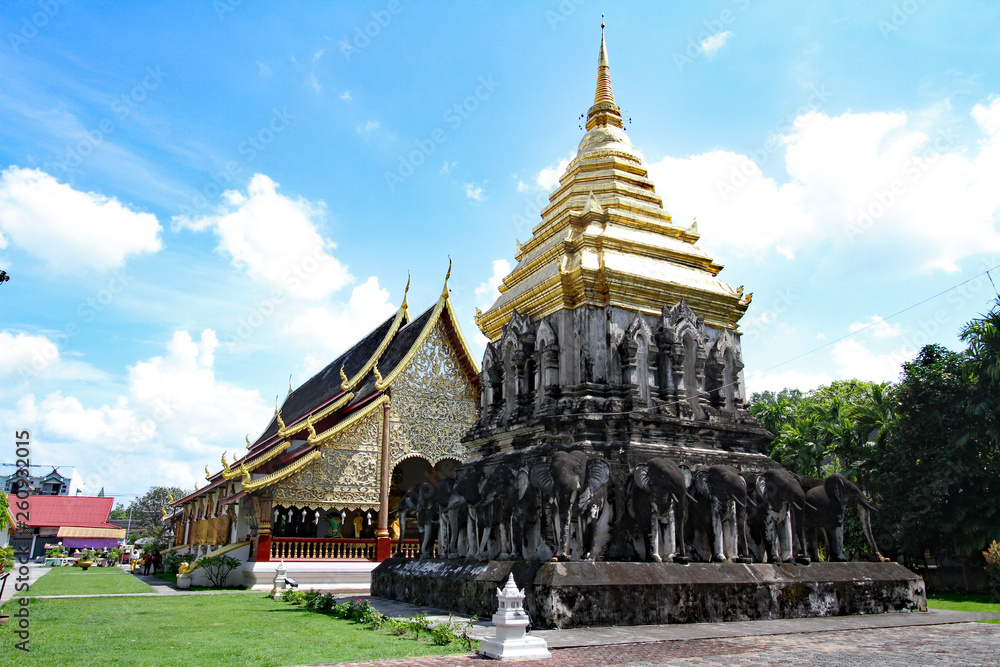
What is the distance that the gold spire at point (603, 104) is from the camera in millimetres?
13539

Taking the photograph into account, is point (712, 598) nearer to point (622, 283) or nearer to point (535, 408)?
point (535, 408)

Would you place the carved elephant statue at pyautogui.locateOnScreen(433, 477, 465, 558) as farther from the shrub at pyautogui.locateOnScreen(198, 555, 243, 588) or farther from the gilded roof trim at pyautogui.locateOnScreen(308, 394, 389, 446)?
the shrub at pyautogui.locateOnScreen(198, 555, 243, 588)

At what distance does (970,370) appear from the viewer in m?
16.2

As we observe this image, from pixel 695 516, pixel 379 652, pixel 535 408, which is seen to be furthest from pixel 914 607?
pixel 379 652

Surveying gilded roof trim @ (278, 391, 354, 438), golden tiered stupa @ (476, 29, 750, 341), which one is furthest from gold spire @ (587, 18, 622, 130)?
gilded roof trim @ (278, 391, 354, 438)

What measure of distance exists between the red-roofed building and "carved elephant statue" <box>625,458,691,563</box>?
131 feet

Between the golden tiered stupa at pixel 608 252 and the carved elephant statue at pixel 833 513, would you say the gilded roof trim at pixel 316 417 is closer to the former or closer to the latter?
the golden tiered stupa at pixel 608 252

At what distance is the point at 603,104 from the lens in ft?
44.7

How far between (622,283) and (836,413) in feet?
53.5

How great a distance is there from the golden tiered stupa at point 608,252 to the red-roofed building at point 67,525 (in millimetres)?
37410

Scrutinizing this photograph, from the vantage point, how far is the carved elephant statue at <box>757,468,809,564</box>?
360 inches

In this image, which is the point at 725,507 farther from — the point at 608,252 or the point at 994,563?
the point at 994,563

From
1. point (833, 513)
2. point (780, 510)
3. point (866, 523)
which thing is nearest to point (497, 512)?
point (780, 510)

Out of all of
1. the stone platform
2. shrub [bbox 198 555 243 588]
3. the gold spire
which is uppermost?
the gold spire
